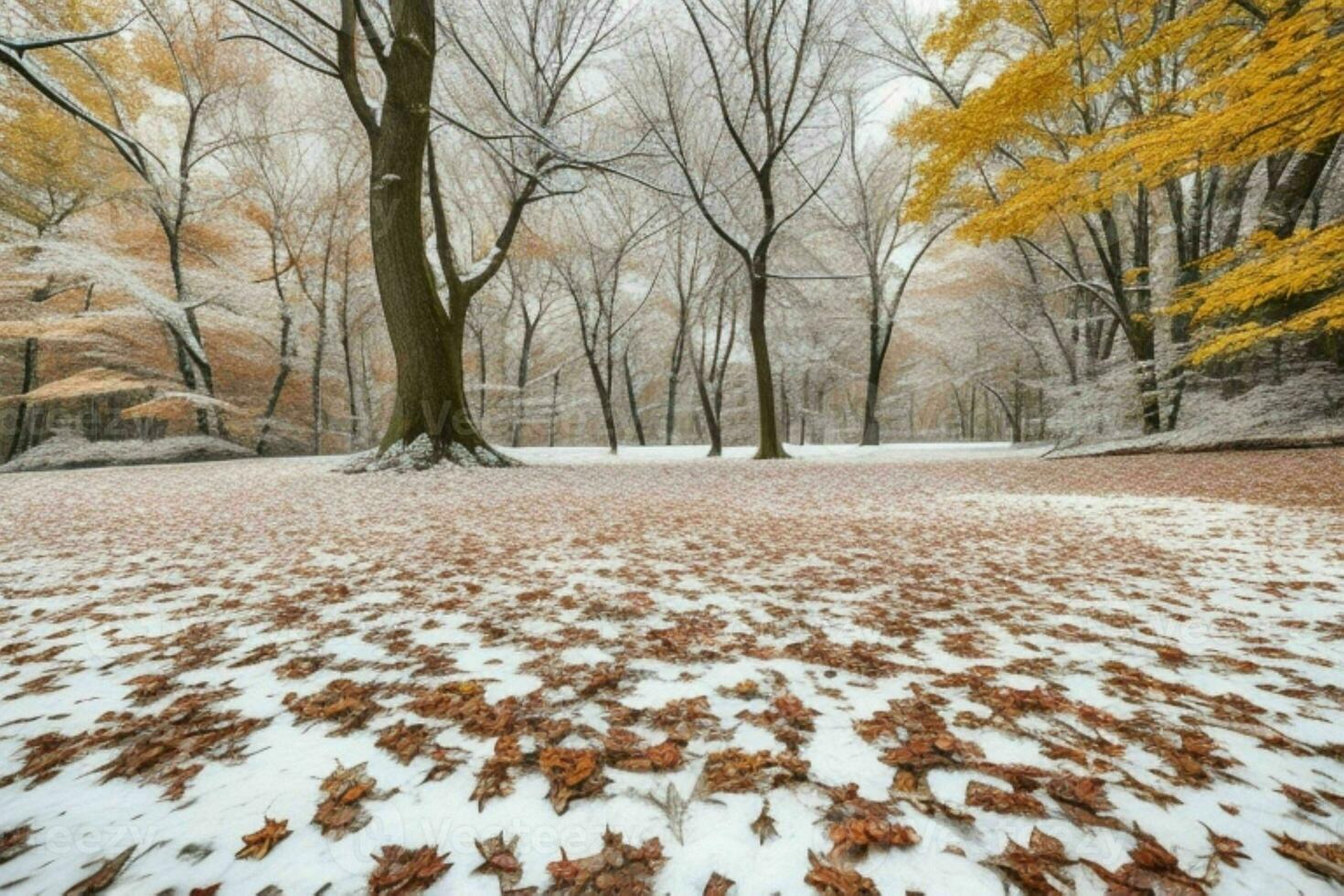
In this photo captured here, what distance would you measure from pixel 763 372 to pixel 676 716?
449 inches

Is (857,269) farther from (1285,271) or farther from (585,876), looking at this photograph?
(585,876)

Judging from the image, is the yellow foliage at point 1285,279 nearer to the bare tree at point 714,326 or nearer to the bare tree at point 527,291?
the bare tree at point 714,326

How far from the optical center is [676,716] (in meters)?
1.64

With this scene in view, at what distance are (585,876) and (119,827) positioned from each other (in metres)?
1.06

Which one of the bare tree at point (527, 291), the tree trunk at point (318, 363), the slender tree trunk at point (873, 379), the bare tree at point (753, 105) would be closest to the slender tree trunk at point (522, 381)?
the bare tree at point (527, 291)

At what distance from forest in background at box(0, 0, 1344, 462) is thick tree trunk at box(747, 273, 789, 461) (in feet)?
0.38

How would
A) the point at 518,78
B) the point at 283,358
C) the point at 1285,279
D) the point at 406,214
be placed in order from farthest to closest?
the point at 283,358
the point at 518,78
the point at 406,214
the point at 1285,279

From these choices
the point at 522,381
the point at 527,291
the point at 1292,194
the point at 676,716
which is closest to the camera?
the point at 676,716

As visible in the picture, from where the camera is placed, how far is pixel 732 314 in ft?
59.8

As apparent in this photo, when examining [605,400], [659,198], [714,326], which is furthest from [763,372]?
[714,326]

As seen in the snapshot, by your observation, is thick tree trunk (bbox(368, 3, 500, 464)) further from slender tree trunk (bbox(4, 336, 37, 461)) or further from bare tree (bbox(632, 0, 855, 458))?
slender tree trunk (bbox(4, 336, 37, 461))

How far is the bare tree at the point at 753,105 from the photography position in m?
11.6

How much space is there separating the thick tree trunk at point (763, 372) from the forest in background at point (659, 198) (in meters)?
0.11

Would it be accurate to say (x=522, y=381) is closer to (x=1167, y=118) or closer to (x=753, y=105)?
(x=753, y=105)
